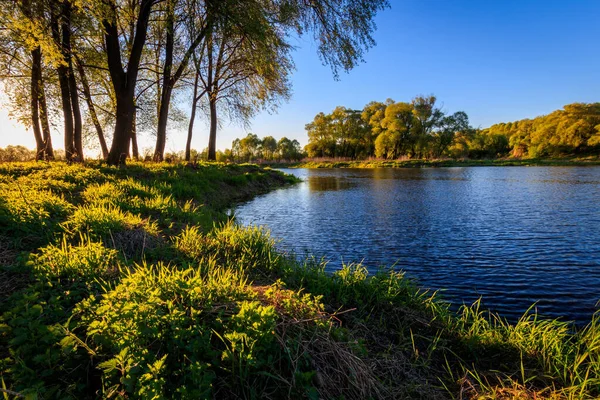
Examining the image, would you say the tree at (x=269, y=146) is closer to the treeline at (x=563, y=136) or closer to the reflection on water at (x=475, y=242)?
the treeline at (x=563, y=136)

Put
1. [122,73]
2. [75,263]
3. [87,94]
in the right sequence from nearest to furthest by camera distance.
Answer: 1. [75,263]
2. [122,73]
3. [87,94]

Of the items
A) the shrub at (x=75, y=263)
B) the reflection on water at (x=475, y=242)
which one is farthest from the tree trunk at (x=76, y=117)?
the shrub at (x=75, y=263)

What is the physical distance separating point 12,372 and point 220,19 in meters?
12.8

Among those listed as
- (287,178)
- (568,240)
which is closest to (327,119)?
(287,178)

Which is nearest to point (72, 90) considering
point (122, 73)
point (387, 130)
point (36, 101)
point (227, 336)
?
point (36, 101)

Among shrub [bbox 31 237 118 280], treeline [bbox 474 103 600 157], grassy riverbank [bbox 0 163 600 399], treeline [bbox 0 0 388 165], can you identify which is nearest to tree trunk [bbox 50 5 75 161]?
treeline [bbox 0 0 388 165]

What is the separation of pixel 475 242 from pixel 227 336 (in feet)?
28.1

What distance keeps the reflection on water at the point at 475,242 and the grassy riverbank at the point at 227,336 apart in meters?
1.47

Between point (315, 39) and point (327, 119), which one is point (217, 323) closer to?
point (315, 39)

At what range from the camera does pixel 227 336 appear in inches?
93.6

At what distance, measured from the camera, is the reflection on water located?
562cm

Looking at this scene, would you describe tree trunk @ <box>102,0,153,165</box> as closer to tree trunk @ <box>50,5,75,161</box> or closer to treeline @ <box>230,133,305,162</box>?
tree trunk @ <box>50,5,75,161</box>

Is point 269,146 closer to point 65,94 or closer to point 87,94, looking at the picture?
point 87,94

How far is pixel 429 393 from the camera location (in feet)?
9.38
